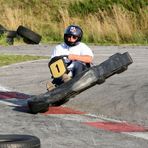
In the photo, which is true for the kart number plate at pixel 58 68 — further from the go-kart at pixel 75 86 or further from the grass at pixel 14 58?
the grass at pixel 14 58

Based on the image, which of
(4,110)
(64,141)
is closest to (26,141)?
(64,141)

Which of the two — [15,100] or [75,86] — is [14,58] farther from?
[75,86]

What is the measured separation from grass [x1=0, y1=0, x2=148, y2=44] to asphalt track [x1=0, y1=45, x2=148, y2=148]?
41.9 ft

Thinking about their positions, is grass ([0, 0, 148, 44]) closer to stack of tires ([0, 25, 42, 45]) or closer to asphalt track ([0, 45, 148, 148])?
stack of tires ([0, 25, 42, 45])

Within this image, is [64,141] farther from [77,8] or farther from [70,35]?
[77,8]

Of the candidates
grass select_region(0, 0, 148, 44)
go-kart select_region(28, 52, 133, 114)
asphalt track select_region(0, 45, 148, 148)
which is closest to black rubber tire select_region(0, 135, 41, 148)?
asphalt track select_region(0, 45, 148, 148)

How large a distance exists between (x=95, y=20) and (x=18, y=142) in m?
22.2

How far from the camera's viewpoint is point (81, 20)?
3039 centimetres

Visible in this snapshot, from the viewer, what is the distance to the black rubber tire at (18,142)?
6449mm

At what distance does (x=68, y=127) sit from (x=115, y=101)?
2.03 meters

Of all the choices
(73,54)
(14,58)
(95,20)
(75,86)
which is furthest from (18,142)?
(95,20)

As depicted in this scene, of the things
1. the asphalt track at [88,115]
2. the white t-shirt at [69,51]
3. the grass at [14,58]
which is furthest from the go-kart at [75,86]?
the grass at [14,58]

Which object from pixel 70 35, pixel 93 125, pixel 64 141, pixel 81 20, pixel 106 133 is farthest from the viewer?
pixel 81 20

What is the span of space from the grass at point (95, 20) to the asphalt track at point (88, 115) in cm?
1277
